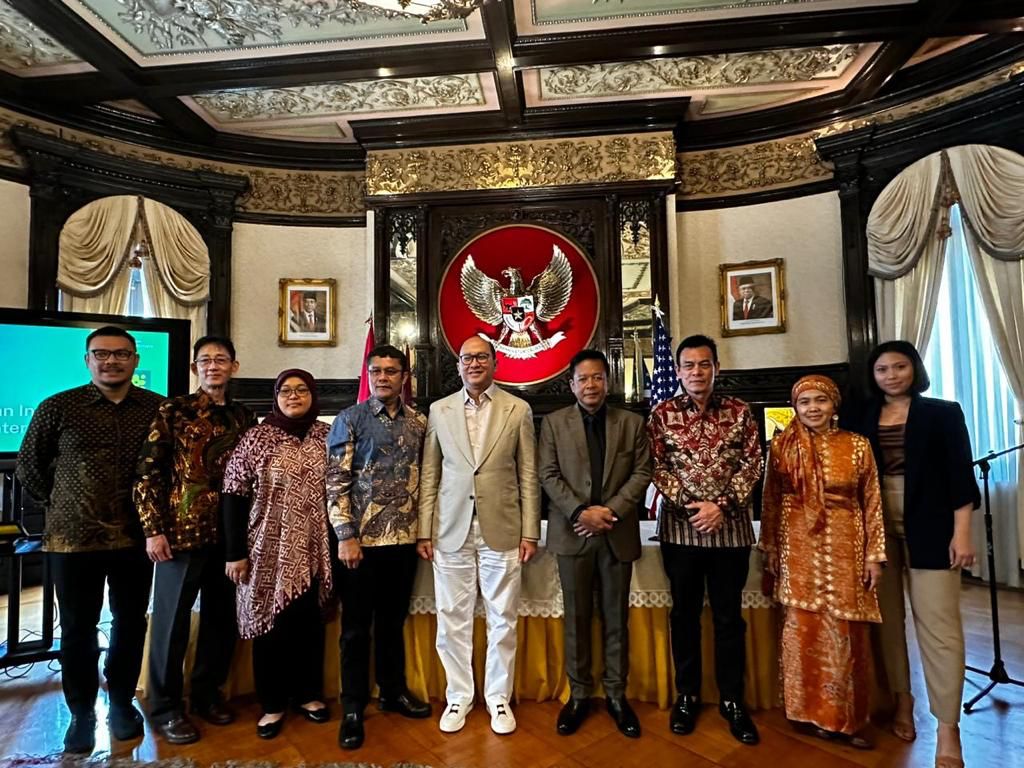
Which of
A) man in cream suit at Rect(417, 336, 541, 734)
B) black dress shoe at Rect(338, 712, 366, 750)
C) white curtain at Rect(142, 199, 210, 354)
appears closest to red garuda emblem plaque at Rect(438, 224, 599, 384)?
white curtain at Rect(142, 199, 210, 354)

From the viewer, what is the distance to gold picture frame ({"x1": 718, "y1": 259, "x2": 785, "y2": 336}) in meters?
5.25

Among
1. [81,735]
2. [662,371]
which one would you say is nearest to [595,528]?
[81,735]

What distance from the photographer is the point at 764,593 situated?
7.73 ft

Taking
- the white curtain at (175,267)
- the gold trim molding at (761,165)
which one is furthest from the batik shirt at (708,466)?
the white curtain at (175,267)

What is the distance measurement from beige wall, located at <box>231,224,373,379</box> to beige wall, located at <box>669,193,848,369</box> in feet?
10.6

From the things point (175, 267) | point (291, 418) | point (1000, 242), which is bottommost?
point (291, 418)

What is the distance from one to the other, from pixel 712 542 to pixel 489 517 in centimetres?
89

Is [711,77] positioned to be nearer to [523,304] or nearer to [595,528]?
[523,304]

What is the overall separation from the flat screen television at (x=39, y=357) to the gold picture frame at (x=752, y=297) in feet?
15.8

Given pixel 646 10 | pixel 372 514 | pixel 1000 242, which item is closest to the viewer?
pixel 372 514

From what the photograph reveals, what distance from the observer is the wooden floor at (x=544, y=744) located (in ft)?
6.75

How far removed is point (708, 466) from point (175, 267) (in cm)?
528

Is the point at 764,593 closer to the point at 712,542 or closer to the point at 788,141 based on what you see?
the point at 712,542

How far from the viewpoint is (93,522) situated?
2.16 m
